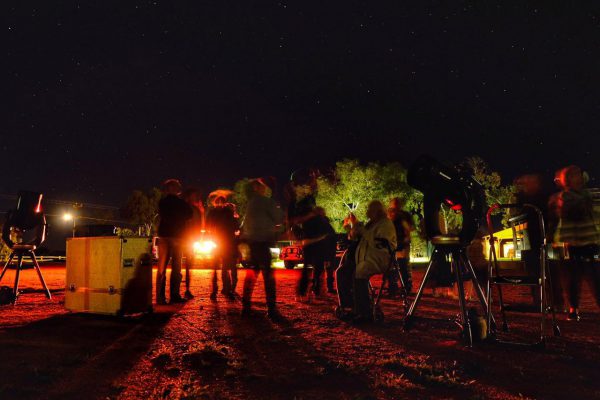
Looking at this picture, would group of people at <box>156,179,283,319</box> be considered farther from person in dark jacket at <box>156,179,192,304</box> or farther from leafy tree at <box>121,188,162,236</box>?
leafy tree at <box>121,188,162,236</box>

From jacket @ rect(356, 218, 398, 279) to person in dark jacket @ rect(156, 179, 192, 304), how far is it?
Result: 316 cm

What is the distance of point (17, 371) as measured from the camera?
158 inches

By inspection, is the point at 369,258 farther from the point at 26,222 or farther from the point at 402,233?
the point at 26,222

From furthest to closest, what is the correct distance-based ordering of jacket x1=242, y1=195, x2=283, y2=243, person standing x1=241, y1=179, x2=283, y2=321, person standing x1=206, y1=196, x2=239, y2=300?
person standing x1=206, y1=196, x2=239, y2=300, jacket x1=242, y1=195, x2=283, y2=243, person standing x1=241, y1=179, x2=283, y2=321

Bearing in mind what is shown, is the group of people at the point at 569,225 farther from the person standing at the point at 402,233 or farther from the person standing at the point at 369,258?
the person standing at the point at 402,233

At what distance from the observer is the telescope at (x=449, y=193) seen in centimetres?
545

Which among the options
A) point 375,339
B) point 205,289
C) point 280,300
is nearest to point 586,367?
point 375,339

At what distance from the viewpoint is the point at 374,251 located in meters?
6.50

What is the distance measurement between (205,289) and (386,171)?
3923 cm

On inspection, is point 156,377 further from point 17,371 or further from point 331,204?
point 331,204

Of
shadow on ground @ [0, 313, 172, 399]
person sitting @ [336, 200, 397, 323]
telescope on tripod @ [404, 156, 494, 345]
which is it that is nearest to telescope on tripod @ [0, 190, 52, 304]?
shadow on ground @ [0, 313, 172, 399]

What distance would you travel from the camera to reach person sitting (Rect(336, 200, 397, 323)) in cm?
645

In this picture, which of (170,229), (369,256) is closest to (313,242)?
(369,256)

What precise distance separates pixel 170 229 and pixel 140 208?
6761 centimetres
